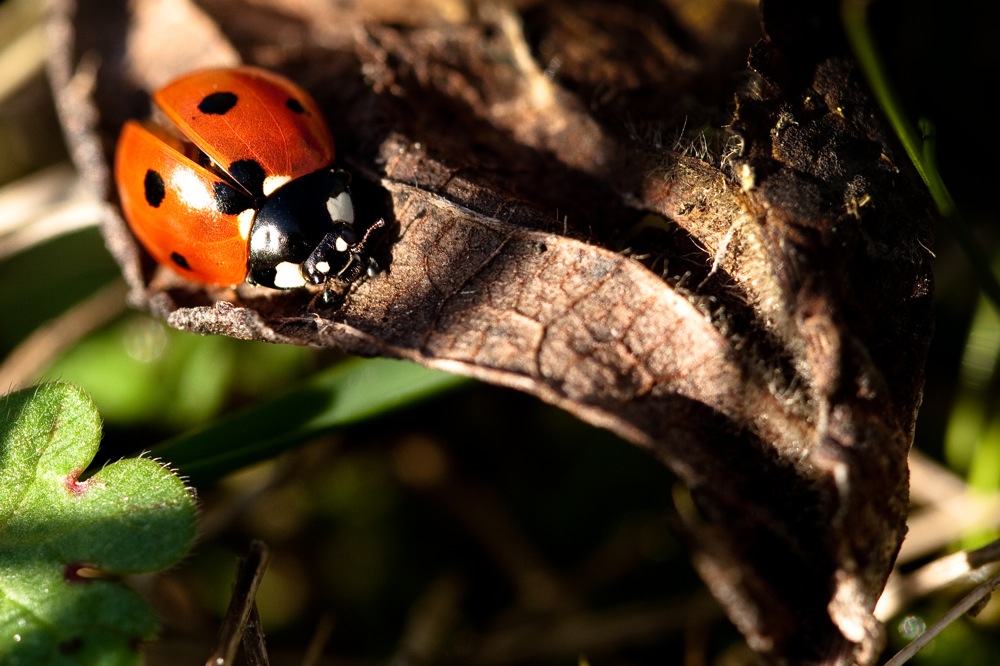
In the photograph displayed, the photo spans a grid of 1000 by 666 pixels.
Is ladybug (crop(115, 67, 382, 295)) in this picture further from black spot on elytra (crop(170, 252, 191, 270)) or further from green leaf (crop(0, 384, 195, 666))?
green leaf (crop(0, 384, 195, 666))

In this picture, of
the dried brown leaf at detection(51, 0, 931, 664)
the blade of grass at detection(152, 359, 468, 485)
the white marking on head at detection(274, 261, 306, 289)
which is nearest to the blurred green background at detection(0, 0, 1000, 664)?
the blade of grass at detection(152, 359, 468, 485)

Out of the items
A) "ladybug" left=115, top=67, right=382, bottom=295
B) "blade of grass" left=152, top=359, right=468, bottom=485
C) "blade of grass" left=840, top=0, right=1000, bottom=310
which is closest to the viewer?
"blade of grass" left=840, top=0, right=1000, bottom=310

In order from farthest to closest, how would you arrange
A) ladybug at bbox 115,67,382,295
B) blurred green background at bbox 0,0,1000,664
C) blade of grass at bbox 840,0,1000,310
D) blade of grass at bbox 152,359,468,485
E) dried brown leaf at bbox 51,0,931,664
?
blurred green background at bbox 0,0,1000,664
ladybug at bbox 115,67,382,295
blade of grass at bbox 152,359,468,485
blade of grass at bbox 840,0,1000,310
dried brown leaf at bbox 51,0,931,664

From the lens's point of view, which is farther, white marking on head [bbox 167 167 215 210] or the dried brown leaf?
white marking on head [bbox 167 167 215 210]

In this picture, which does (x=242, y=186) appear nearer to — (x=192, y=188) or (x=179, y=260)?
(x=192, y=188)

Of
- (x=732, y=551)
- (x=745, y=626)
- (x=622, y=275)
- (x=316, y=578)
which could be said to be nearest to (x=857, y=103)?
(x=622, y=275)

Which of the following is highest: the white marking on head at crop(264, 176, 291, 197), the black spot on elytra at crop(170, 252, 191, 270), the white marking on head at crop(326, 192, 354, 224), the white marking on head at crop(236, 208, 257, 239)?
the white marking on head at crop(326, 192, 354, 224)

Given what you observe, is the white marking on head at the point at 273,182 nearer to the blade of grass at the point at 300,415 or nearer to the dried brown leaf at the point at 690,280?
the dried brown leaf at the point at 690,280

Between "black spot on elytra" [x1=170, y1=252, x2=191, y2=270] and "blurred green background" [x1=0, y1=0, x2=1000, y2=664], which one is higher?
"black spot on elytra" [x1=170, y1=252, x2=191, y2=270]

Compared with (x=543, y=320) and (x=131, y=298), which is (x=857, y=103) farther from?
(x=131, y=298)
